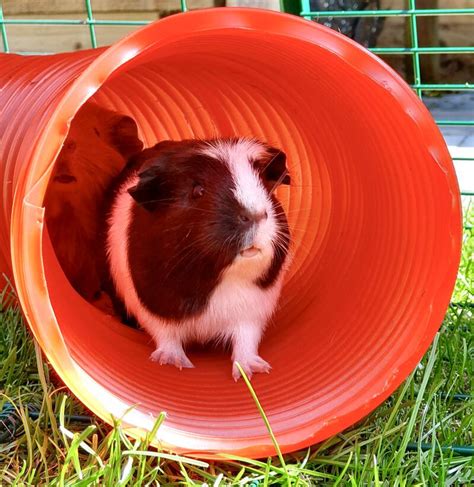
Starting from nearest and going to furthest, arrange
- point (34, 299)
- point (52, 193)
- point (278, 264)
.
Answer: point (34, 299) < point (278, 264) < point (52, 193)

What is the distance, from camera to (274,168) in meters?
2.83

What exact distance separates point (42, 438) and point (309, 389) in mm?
774

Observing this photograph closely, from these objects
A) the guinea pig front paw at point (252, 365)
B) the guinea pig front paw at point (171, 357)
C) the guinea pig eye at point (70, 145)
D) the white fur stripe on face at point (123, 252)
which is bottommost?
the guinea pig front paw at point (171, 357)

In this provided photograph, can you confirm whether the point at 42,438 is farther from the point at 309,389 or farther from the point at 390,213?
the point at 390,213

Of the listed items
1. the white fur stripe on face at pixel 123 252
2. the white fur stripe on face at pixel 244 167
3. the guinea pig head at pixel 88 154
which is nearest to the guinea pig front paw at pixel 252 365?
the white fur stripe on face at pixel 123 252

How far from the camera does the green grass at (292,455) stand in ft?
7.43

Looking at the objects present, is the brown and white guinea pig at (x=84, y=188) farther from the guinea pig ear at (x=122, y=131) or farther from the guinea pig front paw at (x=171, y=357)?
the guinea pig front paw at (x=171, y=357)

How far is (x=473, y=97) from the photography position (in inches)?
306

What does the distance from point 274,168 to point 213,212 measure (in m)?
0.34

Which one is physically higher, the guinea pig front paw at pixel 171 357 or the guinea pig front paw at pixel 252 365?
the guinea pig front paw at pixel 252 365

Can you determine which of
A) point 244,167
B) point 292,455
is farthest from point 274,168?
point 292,455

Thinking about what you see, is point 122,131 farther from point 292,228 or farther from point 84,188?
point 292,228

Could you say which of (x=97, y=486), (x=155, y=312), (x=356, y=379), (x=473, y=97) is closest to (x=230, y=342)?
(x=155, y=312)

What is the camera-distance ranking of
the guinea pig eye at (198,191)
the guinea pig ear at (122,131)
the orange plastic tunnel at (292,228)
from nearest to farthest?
the orange plastic tunnel at (292,228) → the guinea pig eye at (198,191) → the guinea pig ear at (122,131)
